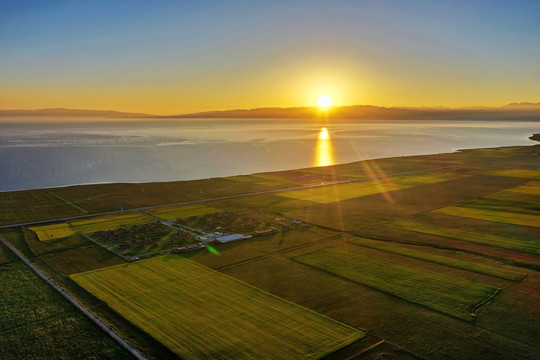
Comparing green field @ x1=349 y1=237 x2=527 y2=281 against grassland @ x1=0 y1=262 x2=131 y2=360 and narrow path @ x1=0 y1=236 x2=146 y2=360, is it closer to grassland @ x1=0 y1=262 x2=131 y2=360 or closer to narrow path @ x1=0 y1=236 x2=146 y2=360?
narrow path @ x1=0 y1=236 x2=146 y2=360

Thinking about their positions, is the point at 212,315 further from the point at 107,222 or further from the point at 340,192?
the point at 340,192

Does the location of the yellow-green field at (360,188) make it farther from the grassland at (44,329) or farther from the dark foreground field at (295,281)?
the grassland at (44,329)

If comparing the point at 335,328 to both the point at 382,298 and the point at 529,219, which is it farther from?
the point at 529,219

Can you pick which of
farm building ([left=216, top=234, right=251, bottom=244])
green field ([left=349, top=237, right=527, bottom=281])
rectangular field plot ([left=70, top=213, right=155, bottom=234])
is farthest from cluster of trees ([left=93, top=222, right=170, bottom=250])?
green field ([left=349, top=237, right=527, bottom=281])

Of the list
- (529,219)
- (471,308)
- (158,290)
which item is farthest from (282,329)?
(529,219)

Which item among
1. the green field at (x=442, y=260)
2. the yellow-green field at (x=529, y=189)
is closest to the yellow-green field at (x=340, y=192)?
the yellow-green field at (x=529, y=189)

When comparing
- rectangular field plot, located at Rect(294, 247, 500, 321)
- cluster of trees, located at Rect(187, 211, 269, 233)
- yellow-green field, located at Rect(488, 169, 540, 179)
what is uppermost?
yellow-green field, located at Rect(488, 169, 540, 179)
